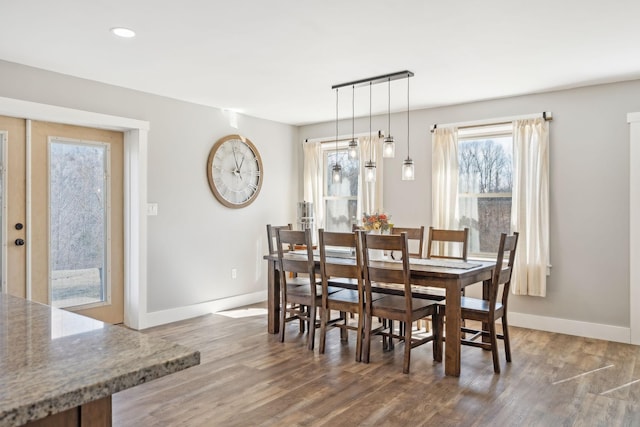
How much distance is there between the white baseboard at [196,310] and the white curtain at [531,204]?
3.12m

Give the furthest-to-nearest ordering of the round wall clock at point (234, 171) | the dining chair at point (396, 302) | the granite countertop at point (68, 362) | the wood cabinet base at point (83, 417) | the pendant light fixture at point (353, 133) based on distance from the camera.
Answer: the round wall clock at point (234, 171)
the pendant light fixture at point (353, 133)
the dining chair at point (396, 302)
the wood cabinet base at point (83, 417)
the granite countertop at point (68, 362)

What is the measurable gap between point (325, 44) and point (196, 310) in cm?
328

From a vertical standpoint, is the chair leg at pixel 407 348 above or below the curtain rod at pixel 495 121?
below

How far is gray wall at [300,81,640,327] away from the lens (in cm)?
419

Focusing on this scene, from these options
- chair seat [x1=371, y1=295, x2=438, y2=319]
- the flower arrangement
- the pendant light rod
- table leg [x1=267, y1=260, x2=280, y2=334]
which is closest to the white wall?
table leg [x1=267, y1=260, x2=280, y2=334]

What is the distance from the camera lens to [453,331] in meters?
3.29

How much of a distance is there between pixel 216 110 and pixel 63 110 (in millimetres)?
1766

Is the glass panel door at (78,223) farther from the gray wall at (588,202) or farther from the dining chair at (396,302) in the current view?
the gray wall at (588,202)

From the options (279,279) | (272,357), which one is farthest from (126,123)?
(272,357)

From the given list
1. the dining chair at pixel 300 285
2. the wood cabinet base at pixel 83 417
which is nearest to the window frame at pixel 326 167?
the dining chair at pixel 300 285

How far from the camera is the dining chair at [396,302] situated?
3307 millimetres

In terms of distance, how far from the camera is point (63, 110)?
156 inches

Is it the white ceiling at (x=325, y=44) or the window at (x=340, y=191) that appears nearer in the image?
the white ceiling at (x=325, y=44)

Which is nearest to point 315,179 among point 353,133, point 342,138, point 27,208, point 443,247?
point 342,138
